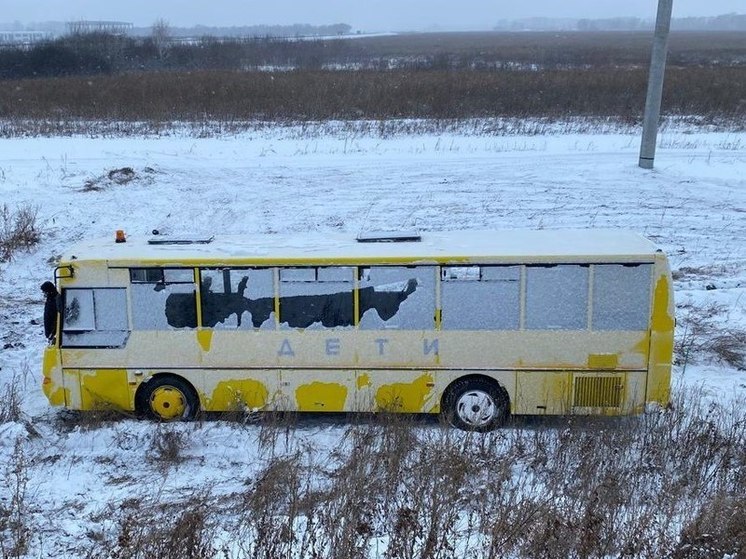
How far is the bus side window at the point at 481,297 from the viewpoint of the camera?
8523 mm

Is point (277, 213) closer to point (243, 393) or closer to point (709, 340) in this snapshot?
point (243, 393)

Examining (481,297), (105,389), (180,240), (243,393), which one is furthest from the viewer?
(180,240)

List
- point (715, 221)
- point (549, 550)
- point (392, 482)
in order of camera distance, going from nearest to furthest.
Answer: point (549, 550), point (392, 482), point (715, 221)

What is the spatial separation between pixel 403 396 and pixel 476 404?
84 centimetres

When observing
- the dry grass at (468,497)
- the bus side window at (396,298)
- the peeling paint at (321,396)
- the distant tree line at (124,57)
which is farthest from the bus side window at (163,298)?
the distant tree line at (124,57)

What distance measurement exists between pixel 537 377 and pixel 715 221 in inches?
445

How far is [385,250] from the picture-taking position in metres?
8.80

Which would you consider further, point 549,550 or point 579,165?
point 579,165

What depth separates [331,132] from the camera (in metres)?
27.9

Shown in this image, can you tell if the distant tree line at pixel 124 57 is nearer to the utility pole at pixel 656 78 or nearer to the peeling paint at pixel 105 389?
the utility pole at pixel 656 78

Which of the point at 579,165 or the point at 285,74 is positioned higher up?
the point at 285,74

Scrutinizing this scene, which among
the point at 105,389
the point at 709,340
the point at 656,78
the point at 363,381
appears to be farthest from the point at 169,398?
the point at 656,78

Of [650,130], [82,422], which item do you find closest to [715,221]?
[650,130]

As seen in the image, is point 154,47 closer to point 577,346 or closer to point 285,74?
point 285,74
